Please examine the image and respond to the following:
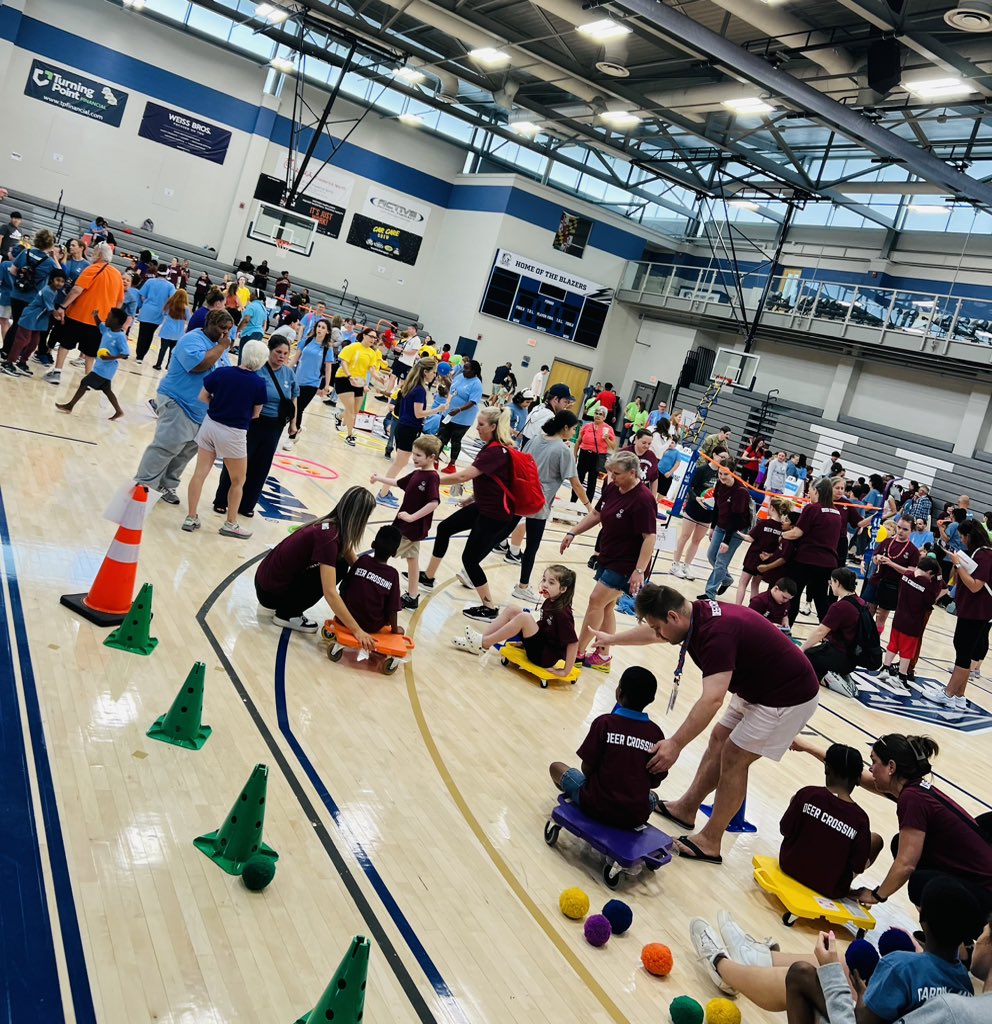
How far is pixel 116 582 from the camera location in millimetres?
5543

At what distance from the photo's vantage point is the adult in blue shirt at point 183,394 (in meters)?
7.80

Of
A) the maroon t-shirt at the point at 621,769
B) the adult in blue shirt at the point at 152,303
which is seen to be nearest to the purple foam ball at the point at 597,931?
the maroon t-shirt at the point at 621,769

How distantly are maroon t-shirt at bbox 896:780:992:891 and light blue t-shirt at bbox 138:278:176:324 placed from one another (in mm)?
12483

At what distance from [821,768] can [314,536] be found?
13.9 ft

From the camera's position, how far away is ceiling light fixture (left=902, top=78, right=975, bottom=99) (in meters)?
13.4

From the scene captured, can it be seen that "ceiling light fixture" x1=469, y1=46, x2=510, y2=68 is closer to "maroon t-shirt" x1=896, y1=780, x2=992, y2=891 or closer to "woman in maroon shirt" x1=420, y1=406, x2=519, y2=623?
"woman in maroon shirt" x1=420, y1=406, x2=519, y2=623

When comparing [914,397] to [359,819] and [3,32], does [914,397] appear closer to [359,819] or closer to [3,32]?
[359,819]

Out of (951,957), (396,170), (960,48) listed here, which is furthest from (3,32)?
(951,957)

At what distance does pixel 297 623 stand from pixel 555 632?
1949 millimetres

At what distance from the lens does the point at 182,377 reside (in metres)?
7.82

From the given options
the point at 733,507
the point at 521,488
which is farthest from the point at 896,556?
the point at 521,488

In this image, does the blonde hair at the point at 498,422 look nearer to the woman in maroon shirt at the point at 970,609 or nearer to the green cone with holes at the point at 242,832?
the green cone with holes at the point at 242,832

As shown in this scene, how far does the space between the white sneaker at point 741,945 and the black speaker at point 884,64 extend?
535 inches

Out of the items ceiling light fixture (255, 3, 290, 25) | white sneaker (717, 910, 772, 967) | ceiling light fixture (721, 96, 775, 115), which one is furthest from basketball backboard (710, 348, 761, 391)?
white sneaker (717, 910, 772, 967)
